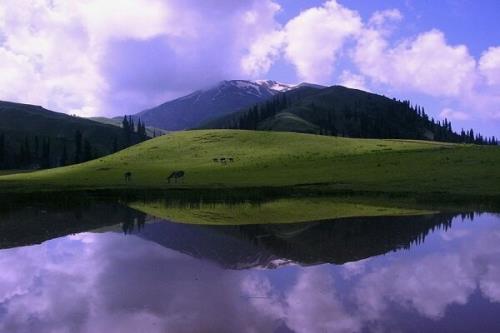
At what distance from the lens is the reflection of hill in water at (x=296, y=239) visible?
21.3 meters

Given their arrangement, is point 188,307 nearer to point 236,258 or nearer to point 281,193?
point 236,258

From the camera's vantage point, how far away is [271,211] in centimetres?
3794

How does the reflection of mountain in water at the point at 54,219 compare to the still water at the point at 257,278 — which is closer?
the still water at the point at 257,278

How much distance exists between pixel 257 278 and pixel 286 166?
6759cm

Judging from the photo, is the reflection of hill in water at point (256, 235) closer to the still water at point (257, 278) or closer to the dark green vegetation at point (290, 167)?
the still water at point (257, 278)

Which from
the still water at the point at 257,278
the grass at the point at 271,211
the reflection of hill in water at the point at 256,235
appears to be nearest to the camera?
the still water at the point at 257,278

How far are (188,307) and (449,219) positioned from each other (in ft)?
76.1

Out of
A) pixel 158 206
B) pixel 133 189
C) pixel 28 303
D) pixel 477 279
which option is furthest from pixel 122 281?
pixel 133 189

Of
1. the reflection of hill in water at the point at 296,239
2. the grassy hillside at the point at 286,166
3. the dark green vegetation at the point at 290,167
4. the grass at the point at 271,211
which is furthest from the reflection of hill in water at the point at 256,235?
the grassy hillside at the point at 286,166

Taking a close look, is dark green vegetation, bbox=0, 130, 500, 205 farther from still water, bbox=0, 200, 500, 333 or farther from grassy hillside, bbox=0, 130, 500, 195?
still water, bbox=0, 200, 500, 333

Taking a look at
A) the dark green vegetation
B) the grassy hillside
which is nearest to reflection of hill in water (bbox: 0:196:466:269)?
the dark green vegetation

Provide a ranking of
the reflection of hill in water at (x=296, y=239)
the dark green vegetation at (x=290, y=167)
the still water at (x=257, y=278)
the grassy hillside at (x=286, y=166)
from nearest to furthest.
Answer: the still water at (x=257, y=278) → the reflection of hill in water at (x=296, y=239) → the dark green vegetation at (x=290, y=167) → the grassy hillside at (x=286, y=166)

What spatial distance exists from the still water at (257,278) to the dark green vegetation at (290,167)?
24.7 metres

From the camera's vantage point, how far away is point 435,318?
13086 millimetres
